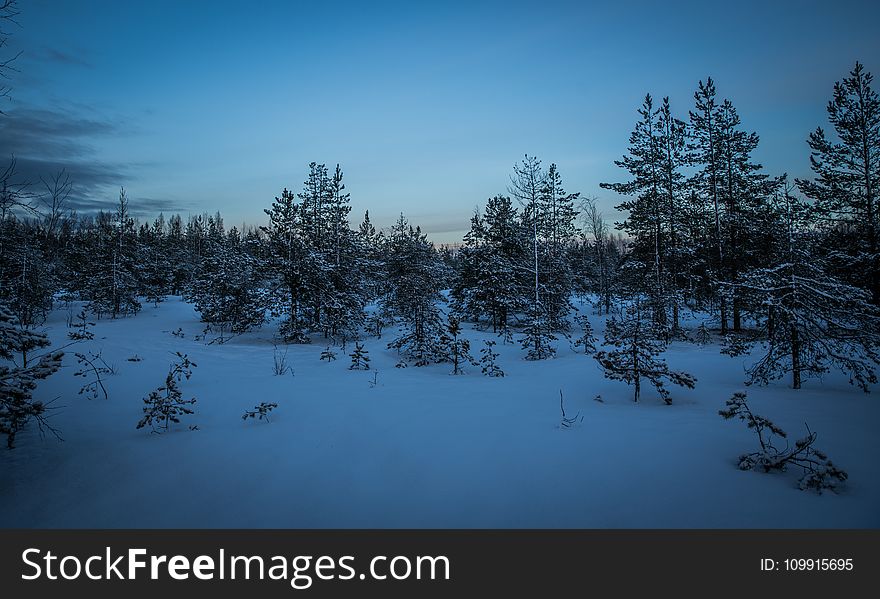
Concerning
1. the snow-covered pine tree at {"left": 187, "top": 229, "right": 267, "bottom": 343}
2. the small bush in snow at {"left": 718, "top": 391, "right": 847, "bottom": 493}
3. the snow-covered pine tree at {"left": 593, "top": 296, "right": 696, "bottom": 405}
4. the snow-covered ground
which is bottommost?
the snow-covered ground

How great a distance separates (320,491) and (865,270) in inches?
968

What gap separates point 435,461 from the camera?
496 centimetres

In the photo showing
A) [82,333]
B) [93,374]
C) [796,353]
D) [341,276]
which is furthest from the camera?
[341,276]

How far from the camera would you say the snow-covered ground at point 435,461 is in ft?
12.2

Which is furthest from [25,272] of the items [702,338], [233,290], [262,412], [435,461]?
[702,338]

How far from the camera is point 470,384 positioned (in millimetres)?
10227

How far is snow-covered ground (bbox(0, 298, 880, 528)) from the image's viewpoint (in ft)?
12.2

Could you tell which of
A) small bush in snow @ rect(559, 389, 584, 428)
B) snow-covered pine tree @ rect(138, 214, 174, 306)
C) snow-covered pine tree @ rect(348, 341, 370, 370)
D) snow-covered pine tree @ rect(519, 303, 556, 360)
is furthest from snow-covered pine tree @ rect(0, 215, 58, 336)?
small bush in snow @ rect(559, 389, 584, 428)

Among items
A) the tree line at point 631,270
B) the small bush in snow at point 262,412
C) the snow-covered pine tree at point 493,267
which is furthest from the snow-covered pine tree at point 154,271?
the small bush in snow at point 262,412

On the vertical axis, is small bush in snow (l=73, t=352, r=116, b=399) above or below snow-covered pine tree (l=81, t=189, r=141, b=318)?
below

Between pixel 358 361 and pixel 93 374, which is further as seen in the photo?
pixel 358 361

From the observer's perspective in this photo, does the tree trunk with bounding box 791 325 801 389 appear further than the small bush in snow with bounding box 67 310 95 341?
No

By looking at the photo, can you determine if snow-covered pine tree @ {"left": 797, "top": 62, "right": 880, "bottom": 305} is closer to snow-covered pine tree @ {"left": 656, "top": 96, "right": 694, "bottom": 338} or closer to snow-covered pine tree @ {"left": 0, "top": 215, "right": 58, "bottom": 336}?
snow-covered pine tree @ {"left": 656, "top": 96, "right": 694, "bottom": 338}

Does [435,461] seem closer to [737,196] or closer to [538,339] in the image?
[538,339]
